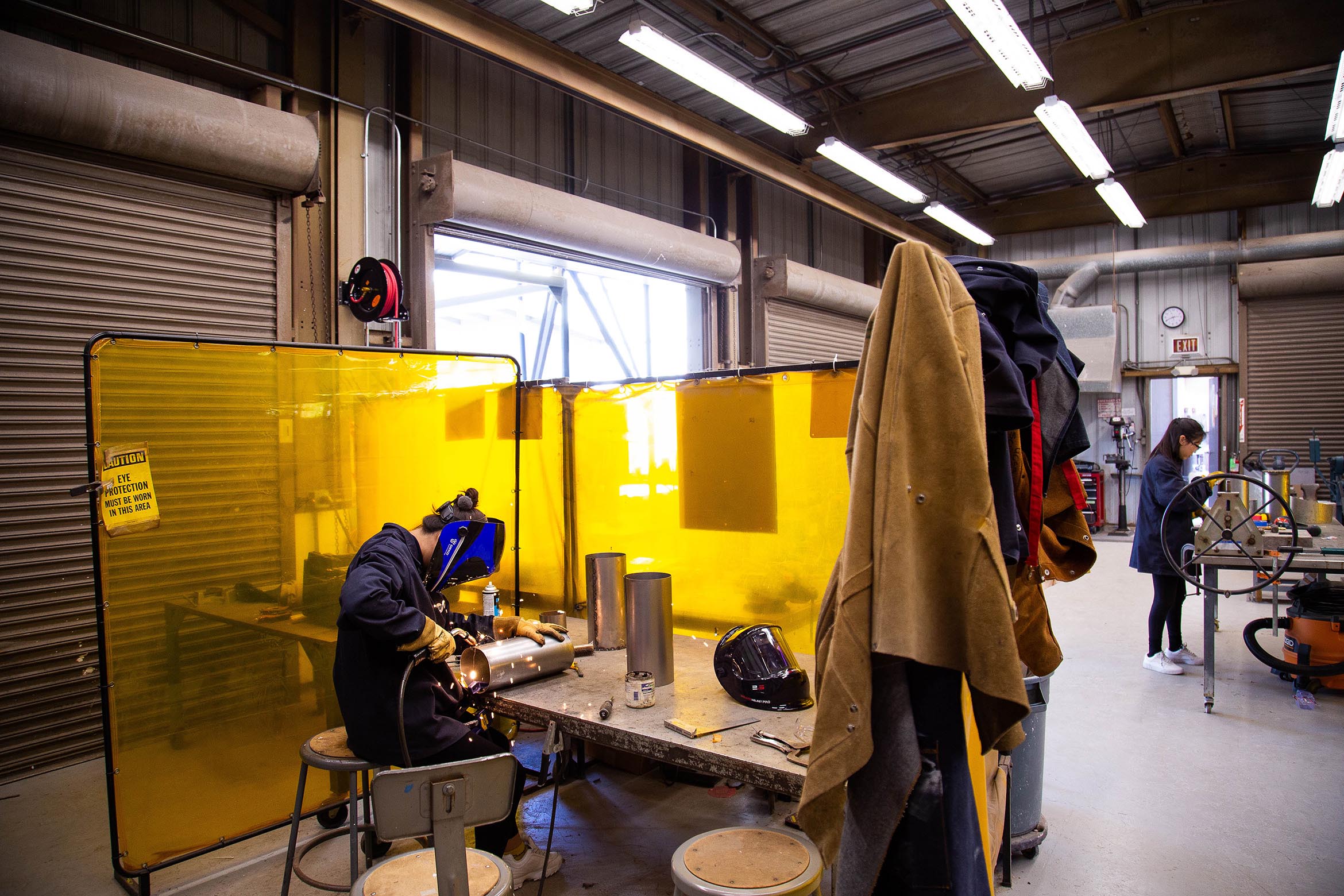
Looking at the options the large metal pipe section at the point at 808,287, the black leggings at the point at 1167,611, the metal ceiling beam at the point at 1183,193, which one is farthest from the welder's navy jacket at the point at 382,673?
the metal ceiling beam at the point at 1183,193

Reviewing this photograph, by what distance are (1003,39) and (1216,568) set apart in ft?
10.3

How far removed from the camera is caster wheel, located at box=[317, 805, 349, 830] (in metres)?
3.14

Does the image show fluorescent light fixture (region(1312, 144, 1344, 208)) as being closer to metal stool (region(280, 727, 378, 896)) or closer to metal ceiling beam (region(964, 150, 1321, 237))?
metal ceiling beam (region(964, 150, 1321, 237))

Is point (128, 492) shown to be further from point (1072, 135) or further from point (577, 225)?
point (1072, 135)

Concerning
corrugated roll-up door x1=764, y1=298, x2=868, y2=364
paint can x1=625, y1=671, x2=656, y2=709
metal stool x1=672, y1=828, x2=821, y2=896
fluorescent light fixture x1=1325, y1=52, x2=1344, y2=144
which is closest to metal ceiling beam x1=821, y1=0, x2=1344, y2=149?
fluorescent light fixture x1=1325, y1=52, x2=1344, y2=144

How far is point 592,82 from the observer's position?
5207 millimetres

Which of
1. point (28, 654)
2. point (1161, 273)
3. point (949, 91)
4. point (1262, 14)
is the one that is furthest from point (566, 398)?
point (1161, 273)

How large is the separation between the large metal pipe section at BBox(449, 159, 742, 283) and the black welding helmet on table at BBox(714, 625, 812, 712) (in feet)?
11.1

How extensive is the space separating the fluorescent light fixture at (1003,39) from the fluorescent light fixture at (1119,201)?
300 cm

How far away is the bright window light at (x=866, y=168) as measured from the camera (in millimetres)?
6188

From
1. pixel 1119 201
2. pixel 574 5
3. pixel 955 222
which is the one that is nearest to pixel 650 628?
pixel 574 5

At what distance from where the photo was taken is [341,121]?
457 cm

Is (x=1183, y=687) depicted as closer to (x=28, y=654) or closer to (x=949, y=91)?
(x=949, y=91)

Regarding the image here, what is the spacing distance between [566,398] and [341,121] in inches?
93.5
